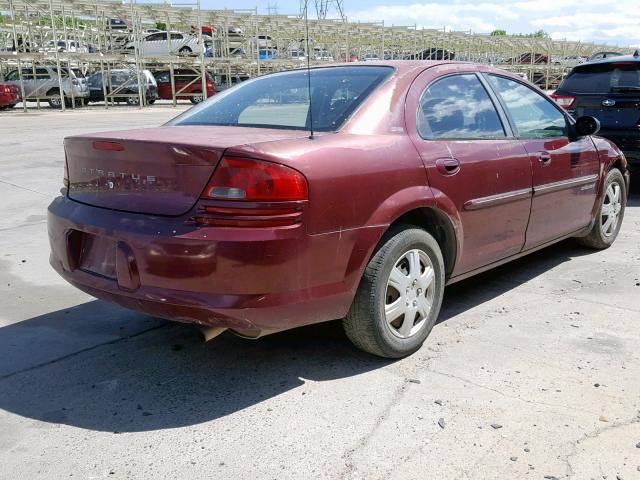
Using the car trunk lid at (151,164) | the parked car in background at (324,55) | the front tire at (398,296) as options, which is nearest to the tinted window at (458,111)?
the front tire at (398,296)

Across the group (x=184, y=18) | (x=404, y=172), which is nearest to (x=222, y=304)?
(x=404, y=172)

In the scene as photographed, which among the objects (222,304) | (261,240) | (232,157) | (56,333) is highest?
(232,157)

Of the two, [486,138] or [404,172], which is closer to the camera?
[404,172]

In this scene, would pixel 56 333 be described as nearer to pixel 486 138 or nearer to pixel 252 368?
pixel 252 368

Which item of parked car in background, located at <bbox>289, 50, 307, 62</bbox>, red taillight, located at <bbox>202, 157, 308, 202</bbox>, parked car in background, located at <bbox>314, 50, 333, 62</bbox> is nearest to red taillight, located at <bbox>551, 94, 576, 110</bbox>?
red taillight, located at <bbox>202, 157, 308, 202</bbox>

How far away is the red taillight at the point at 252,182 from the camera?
2.86 meters

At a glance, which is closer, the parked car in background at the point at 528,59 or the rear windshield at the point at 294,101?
the rear windshield at the point at 294,101

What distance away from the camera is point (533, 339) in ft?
12.6

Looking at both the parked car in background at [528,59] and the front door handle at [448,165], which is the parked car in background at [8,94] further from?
the parked car in background at [528,59]

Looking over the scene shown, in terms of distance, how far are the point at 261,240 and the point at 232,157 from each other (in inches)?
15.6

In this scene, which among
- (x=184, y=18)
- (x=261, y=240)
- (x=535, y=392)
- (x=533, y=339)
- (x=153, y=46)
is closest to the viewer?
(x=261, y=240)

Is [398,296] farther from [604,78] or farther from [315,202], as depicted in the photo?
[604,78]

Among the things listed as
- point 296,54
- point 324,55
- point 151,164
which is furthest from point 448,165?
point 324,55

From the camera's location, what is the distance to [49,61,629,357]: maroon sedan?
113 inches
